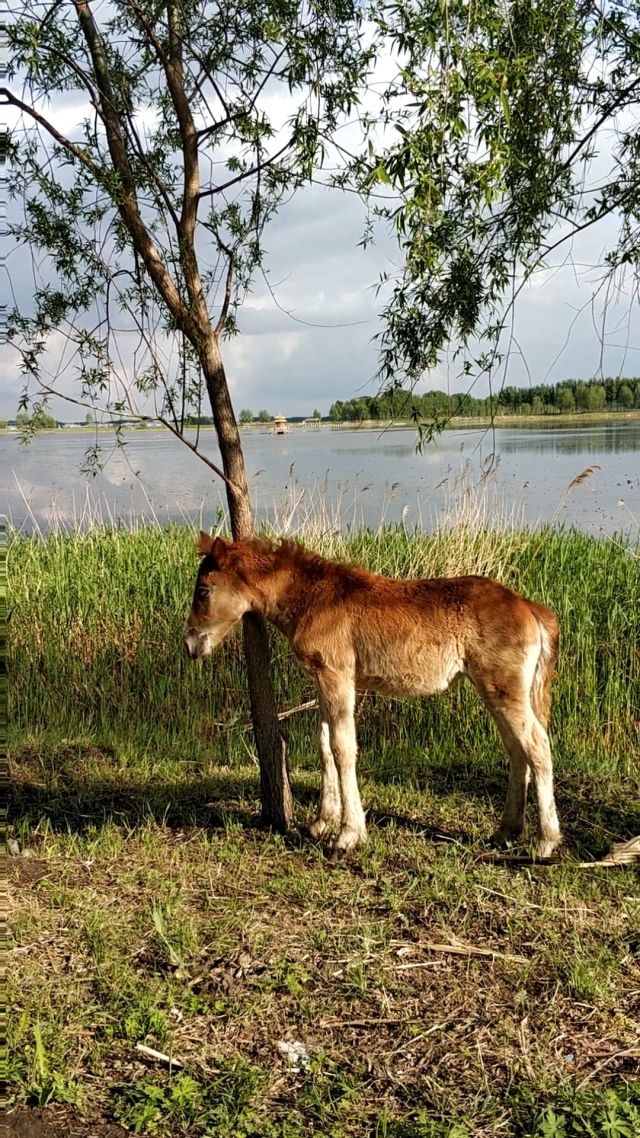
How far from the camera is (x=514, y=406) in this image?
5.41 metres

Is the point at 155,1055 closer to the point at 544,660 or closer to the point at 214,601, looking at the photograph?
the point at 214,601

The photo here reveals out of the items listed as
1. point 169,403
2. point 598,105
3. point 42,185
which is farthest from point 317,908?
point 598,105

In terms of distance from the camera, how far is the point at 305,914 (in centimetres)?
436

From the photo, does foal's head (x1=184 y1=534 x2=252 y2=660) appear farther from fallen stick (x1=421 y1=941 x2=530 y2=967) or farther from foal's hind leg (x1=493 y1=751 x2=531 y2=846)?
fallen stick (x1=421 y1=941 x2=530 y2=967)

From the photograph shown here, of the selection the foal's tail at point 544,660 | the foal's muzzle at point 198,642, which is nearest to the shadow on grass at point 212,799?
the foal's tail at point 544,660

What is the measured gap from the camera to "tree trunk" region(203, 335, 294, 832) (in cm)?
534

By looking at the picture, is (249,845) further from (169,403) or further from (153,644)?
(153,644)

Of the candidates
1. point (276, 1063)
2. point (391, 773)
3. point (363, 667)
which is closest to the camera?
point (276, 1063)

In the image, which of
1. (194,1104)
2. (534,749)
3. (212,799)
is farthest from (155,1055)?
(212,799)

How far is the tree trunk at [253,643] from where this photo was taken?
534cm

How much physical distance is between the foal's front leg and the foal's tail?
1.02m

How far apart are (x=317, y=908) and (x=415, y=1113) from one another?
1346 millimetres

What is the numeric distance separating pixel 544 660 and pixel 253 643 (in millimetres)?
1657

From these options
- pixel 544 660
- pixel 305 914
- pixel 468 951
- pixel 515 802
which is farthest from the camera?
pixel 515 802
